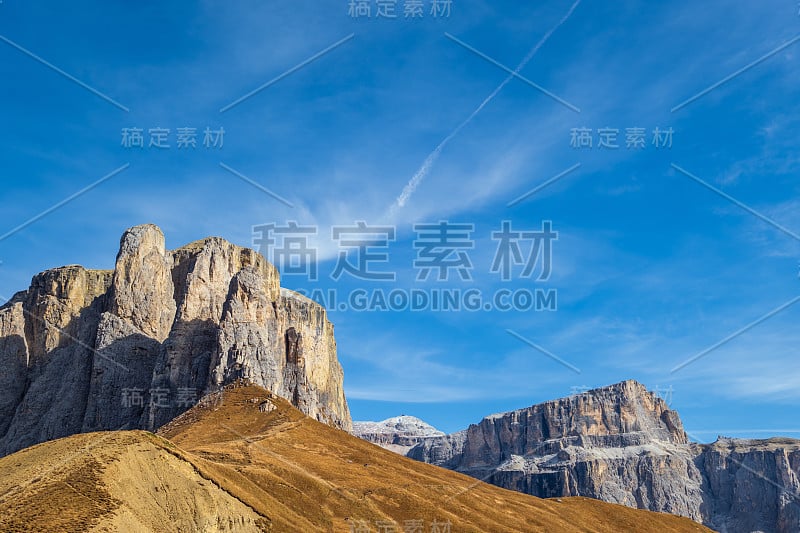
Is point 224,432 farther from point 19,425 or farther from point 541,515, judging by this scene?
point 19,425

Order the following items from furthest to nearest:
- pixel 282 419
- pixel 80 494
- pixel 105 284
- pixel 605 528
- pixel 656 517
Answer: pixel 105 284
pixel 656 517
pixel 605 528
pixel 282 419
pixel 80 494

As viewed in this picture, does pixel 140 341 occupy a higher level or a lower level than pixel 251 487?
higher

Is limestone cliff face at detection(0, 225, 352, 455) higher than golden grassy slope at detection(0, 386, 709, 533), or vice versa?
limestone cliff face at detection(0, 225, 352, 455)

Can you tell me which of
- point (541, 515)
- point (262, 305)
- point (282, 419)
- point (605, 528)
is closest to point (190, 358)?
point (262, 305)

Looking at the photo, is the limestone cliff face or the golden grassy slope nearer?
the golden grassy slope
